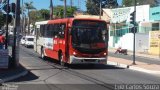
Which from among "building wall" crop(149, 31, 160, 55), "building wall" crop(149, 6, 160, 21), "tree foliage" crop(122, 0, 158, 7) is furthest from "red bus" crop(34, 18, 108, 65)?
"tree foliage" crop(122, 0, 158, 7)

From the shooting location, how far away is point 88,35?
2697 centimetres

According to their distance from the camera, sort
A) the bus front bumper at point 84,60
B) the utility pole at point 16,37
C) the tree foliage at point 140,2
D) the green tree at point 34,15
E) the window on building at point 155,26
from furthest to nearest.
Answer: the green tree at point 34,15
the tree foliage at point 140,2
the window on building at point 155,26
the bus front bumper at point 84,60
the utility pole at point 16,37

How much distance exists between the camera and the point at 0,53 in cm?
2264

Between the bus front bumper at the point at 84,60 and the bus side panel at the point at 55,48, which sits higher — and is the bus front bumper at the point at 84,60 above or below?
below

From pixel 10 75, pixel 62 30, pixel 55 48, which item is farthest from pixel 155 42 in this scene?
pixel 10 75

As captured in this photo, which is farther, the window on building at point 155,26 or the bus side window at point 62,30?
the window on building at point 155,26

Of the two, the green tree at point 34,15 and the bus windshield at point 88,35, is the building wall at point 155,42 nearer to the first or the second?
the bus windshield at point 88,35

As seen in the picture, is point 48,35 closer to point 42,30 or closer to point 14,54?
point 42,30

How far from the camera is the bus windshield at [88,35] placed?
26.8 metres

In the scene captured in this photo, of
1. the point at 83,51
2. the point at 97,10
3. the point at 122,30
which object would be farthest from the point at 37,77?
the point at 97,10

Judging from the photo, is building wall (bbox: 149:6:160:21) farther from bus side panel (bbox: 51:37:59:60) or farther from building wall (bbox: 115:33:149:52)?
bus side panel (bbox: 51:37:59:60)

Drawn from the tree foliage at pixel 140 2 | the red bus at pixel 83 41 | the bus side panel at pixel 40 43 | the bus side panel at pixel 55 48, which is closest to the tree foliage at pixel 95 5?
the tree foliage at pixel 140 2

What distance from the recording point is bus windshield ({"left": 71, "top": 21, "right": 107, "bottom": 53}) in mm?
26781

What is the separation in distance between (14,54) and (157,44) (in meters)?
38.2
